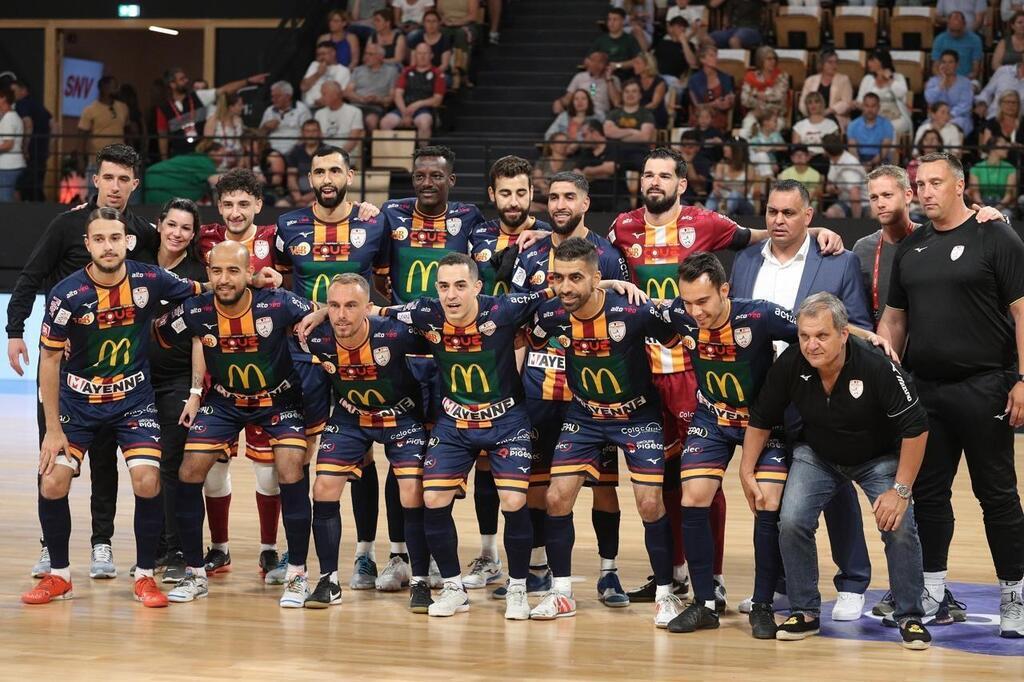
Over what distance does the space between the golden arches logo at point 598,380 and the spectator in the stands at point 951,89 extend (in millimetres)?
8175

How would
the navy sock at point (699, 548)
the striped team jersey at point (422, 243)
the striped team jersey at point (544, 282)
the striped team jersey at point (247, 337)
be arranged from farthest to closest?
the striped team jersey at point (422, 243), the striped team jersey at point (544, 282), the striped team jersey at point (247, 337), the navy sock at point (699, 548)

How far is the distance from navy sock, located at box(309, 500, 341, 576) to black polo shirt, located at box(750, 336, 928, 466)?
1957 mm

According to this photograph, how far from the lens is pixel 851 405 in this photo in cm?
593

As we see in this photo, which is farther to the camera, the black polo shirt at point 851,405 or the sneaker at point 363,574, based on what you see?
the sneaker at point 363,574

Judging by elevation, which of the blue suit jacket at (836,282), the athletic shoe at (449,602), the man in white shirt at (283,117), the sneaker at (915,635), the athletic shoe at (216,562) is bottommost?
the athletic shoe at (216,562)

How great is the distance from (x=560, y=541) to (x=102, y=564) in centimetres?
230

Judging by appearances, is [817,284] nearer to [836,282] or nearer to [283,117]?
[836,282]

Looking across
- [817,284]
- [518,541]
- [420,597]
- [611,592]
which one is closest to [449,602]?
[420,597]

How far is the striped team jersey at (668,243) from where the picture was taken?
6.87m

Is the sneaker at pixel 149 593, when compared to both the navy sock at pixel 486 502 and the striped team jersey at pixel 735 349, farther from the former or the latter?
the striped team jersey at pixel 735 349

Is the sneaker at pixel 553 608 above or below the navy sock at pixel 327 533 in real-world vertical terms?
below

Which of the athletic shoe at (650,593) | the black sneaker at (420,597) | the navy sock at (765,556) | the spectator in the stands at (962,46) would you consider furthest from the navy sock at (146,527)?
the spectator in the stands at (962,46)

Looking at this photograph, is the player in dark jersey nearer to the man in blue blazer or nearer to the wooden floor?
the wooden floor

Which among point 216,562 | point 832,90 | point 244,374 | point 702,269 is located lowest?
point 216,562
